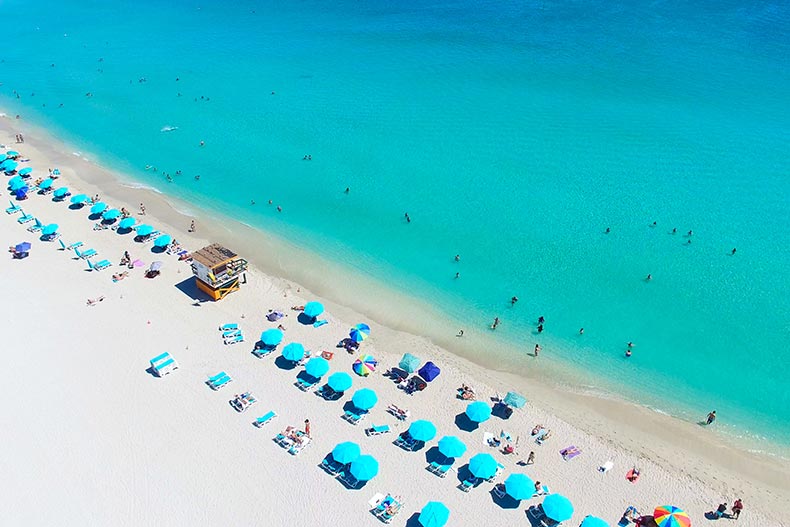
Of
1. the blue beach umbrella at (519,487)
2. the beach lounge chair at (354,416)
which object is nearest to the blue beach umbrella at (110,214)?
the beach lounge chair at (354,416)

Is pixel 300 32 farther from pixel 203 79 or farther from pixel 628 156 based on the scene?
pixel 628 156

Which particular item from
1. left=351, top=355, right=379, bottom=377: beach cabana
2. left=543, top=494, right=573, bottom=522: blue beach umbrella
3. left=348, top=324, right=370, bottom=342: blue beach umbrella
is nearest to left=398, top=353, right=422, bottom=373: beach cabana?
left=351, top=355, right=379, bottom=377: beach cabana

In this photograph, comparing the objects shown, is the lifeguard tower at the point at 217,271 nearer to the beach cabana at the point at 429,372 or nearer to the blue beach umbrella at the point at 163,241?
the blue beach umbrella at the point at 163,241

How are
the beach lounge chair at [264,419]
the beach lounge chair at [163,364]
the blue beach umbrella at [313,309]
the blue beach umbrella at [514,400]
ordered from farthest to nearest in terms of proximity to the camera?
1. the blue beach umbrella at [313,309]
2. the beach lounge chair at [163,364]
3. the blue beach umbrella at [514,400]
4. the beach lounge chair at [264,419]

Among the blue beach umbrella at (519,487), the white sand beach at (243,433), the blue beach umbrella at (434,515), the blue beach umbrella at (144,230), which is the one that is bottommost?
the white sand beach at (243,433)

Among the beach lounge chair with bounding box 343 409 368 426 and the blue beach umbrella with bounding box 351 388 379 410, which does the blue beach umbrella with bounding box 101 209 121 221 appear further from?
the beach lounge chair with bounding box 343 409 368 426

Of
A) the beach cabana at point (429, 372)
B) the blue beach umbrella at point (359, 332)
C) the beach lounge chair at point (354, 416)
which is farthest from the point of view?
the blue beach umbrella at point (359, 332)
